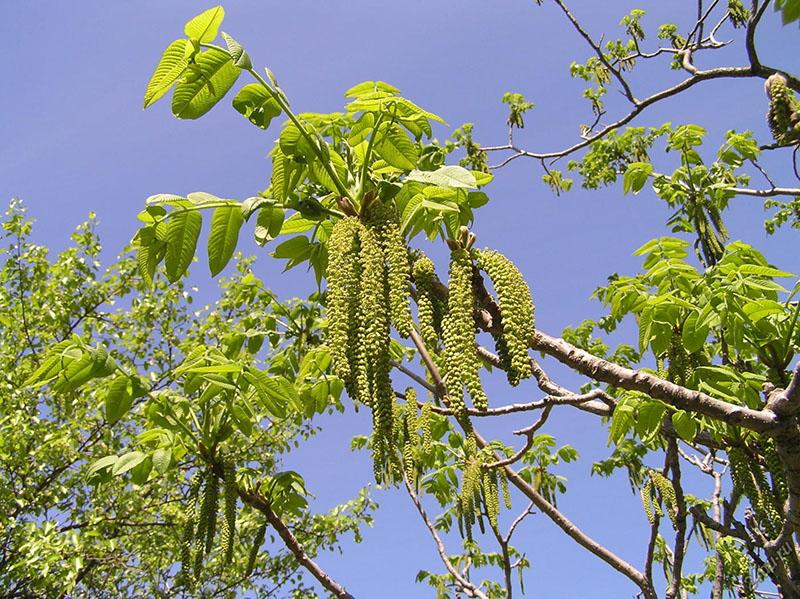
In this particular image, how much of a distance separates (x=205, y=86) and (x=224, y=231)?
60 centimetres

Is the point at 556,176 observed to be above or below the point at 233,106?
above

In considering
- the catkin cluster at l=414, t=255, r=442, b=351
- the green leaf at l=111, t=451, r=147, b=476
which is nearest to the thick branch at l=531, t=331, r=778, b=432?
the catkin cluster at l=414, t=255, r=442, b=351

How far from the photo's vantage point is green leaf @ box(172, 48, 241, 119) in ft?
8.44

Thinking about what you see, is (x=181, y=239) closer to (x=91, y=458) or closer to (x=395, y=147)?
(x=395, y=147)

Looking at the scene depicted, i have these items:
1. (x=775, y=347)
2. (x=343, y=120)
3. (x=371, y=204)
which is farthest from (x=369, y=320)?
(x=775, y=347)

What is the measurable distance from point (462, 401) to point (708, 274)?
76.1 inches

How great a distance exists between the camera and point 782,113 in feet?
16.4

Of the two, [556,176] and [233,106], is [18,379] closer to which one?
[556,176]

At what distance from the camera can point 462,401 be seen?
2.24 m

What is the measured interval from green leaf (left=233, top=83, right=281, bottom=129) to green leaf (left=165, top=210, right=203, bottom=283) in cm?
49

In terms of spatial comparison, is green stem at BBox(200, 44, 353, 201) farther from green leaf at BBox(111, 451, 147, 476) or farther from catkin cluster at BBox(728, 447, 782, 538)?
catkin cluster at BBox(728, 447, 782, 538)

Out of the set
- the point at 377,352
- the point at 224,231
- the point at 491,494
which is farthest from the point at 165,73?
the point at 491,494

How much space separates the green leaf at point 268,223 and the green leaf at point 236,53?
591 millimetres

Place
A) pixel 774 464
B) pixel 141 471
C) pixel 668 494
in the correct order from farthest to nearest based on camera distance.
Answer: pixel 668 494 < pixel 141 471 < pixel 774 464
